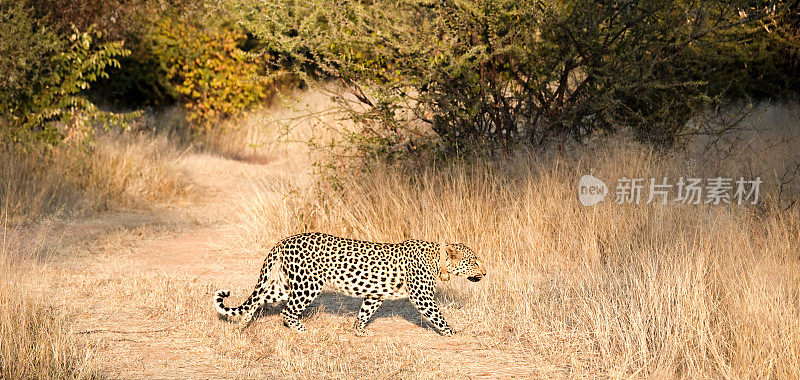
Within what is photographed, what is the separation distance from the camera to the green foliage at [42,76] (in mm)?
11492

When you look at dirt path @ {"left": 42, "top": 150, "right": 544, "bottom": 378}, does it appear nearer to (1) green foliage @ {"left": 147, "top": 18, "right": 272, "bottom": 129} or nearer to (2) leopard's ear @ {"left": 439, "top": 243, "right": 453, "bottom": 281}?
(2) leopard's ear @ {"left": 439, "top": 243, "right": 453, "bottom": 281}

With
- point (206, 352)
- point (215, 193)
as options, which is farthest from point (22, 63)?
point (206, 352)

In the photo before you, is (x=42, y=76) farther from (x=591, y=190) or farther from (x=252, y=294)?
(x=591, y=190)

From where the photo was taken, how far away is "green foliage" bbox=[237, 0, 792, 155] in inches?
367

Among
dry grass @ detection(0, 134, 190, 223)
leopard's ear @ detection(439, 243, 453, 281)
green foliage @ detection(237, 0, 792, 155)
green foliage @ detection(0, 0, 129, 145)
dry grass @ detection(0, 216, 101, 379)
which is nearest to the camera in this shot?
dry grass @ detection(0, 216, 101, 379)

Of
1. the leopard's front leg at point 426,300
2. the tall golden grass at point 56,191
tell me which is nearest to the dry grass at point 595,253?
the leopard's front leg at point 426,300

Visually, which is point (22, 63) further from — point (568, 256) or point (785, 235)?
point (785, 235)

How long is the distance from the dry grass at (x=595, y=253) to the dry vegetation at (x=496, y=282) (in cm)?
2

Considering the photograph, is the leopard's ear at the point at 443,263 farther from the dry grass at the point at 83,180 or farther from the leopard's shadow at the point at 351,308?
the dry grass at the point at 83,180

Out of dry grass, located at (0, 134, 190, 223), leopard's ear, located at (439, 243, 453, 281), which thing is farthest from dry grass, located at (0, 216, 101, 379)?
dry grass, located at (0, 134, 190, 223)

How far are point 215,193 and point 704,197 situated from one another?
8056mm

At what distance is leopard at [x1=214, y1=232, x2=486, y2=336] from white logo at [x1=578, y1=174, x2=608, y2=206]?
2.88m

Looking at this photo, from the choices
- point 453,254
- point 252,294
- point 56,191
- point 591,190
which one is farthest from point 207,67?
point 453,254

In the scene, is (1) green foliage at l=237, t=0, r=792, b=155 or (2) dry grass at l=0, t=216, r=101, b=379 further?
(1) green foliage at l=237, t=0, r=792, b=155
